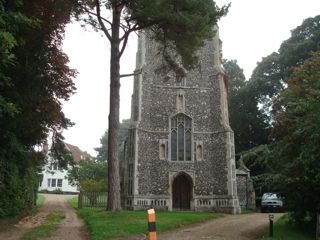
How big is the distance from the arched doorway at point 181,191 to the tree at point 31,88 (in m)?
11.8

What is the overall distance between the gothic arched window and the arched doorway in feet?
4.41

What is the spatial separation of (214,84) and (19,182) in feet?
51.3

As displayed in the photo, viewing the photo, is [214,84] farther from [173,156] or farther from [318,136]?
[318,136]

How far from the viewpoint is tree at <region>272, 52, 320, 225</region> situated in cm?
1109

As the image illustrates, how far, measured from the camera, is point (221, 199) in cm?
2591

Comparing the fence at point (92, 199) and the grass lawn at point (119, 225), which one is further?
the fence at point (92, 199)

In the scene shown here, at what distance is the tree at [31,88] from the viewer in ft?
42.4

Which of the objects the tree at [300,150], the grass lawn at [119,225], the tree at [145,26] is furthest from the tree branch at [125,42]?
Answer: the tree at [300,150]

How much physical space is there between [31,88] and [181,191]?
51.1ft

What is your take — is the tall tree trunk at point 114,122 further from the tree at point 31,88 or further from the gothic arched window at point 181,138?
the gothic arched window at point 181,138

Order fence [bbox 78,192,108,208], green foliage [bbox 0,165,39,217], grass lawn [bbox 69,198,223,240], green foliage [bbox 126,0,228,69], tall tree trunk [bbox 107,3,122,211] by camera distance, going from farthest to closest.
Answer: fence [bbox 78,192,108,208], tall tree trunk [bbox 107,3,122,211], green foliage [bbox 126,0,228,69], green foliage [bbox 0,165,39,217], grass lawn [bbox 69,198,223,240]

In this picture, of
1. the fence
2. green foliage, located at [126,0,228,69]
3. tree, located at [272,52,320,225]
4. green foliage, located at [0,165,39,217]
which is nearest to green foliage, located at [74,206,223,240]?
green foliage, located at [0,165,39,217]

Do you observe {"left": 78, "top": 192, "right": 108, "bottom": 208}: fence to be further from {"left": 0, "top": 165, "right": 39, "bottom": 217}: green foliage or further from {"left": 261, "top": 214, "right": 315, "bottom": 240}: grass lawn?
{"left": 261, "top": 214, "right": 315, "bottom": 240}: grass lawn

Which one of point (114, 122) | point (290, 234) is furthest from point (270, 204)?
point (290, 234)
